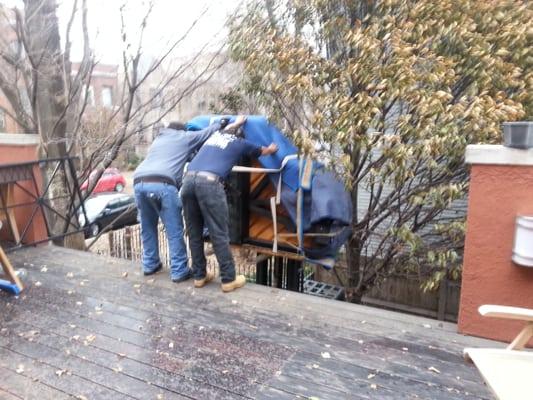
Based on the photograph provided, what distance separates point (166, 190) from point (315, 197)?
1.37 m

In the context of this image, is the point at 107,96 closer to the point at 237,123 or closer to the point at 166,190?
the point at 166,190

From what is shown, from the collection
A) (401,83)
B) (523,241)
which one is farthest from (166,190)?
(523,241)

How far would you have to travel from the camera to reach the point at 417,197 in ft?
11.6

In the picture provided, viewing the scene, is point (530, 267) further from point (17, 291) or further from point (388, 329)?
point (17, 291)

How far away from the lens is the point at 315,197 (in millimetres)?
3729

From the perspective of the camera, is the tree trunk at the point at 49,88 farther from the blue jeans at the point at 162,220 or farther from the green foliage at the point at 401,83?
the green foliage at the point at 401,83

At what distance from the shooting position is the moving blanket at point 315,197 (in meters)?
3.72

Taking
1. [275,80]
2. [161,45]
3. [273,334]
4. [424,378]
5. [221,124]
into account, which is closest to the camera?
[424,378]

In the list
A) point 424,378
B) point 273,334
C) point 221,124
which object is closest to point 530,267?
point 424,378

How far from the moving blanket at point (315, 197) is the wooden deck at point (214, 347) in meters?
0.61

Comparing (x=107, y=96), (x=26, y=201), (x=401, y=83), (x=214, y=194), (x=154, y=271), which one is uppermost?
(x=107, y=96)

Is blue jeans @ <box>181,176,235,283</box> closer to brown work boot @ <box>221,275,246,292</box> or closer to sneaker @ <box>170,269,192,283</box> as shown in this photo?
brown work boot @ <box>221,275,246,292</box>

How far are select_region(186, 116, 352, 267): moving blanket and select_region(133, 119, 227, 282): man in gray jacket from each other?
0.42 m

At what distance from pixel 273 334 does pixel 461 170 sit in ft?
7.77
